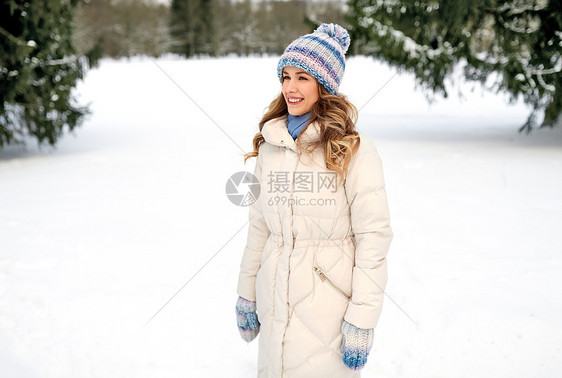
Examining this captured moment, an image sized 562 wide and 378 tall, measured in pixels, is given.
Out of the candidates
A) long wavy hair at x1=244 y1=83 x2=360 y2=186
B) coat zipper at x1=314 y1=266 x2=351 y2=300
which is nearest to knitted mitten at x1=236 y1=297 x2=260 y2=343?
coat zipper at x1=314 y1=266 x2=351 y2=300

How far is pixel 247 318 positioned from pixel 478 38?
30.0 feet

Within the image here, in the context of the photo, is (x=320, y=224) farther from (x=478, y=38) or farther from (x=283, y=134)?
(x=478, y=38)

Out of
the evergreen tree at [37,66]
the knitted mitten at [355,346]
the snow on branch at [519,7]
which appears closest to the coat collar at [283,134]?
the knitted mitten at [355,346]

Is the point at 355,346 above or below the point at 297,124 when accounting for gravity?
below

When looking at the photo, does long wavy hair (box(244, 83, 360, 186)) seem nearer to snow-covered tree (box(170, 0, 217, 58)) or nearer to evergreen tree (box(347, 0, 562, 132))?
evergreen tree (box(347, 0, 562, 132))

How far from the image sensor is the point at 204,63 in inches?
1001

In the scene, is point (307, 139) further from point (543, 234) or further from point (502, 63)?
point (502, 63)

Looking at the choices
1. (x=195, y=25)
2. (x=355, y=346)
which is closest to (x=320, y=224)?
(x=355, y=346)

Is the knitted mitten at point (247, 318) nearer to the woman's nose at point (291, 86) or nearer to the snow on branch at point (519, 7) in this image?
the woman's nose at point (291, 86)

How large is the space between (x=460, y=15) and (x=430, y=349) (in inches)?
278

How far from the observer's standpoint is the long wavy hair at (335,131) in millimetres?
1699

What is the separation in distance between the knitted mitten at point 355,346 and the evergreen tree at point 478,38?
7.81 meters

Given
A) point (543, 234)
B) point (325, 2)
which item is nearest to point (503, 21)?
point (325, 2)

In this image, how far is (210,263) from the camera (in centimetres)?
422
